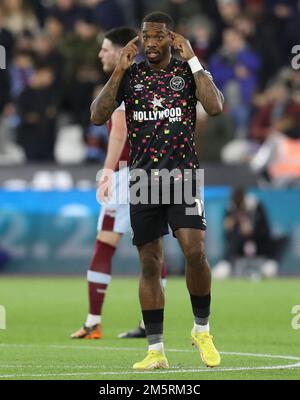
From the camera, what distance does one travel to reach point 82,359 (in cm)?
971

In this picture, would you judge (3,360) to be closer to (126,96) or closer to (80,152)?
(126,96)

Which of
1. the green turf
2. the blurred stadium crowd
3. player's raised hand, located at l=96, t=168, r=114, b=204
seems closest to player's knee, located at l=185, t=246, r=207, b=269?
the green turf

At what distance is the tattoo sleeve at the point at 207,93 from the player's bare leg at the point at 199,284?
0.91 meters

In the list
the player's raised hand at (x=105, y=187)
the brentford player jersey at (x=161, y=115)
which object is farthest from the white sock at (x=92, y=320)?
the brentford player jersey at (x=161, y=115)

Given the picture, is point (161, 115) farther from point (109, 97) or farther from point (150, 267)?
point (150, 267)

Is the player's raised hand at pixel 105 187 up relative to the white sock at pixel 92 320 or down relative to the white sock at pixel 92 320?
up

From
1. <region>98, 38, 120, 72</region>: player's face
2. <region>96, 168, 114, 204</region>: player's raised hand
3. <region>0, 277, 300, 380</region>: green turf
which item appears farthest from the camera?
<region>98, 38, 120, 72</region>: player's face

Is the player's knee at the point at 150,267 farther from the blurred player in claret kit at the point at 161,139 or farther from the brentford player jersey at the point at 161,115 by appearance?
the brentford player jersey at the point at 161,115

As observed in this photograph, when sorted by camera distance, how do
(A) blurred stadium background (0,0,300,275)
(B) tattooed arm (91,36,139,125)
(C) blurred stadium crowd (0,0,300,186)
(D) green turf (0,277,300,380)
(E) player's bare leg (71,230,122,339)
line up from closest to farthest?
(D) green turf (0,277,300,380) < (B) tattooed arm (91,36,139,125) < (E) player's bare leg (71,230,122,339) < (A) blurred stadium background (0,0,300,275) < (C) blurred stadium crowd (0,0,300,186)

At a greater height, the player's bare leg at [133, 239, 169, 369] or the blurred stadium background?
the blurred stadium background

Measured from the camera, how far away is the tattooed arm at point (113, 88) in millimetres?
9203

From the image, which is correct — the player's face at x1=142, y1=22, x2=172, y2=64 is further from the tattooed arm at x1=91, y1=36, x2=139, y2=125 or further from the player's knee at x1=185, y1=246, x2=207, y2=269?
the player's knee at x1=185, y1=246, x2=207, y2=269

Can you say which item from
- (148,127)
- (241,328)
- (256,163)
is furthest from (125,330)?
(256,163)

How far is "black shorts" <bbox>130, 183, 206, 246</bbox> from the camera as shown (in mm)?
9156
